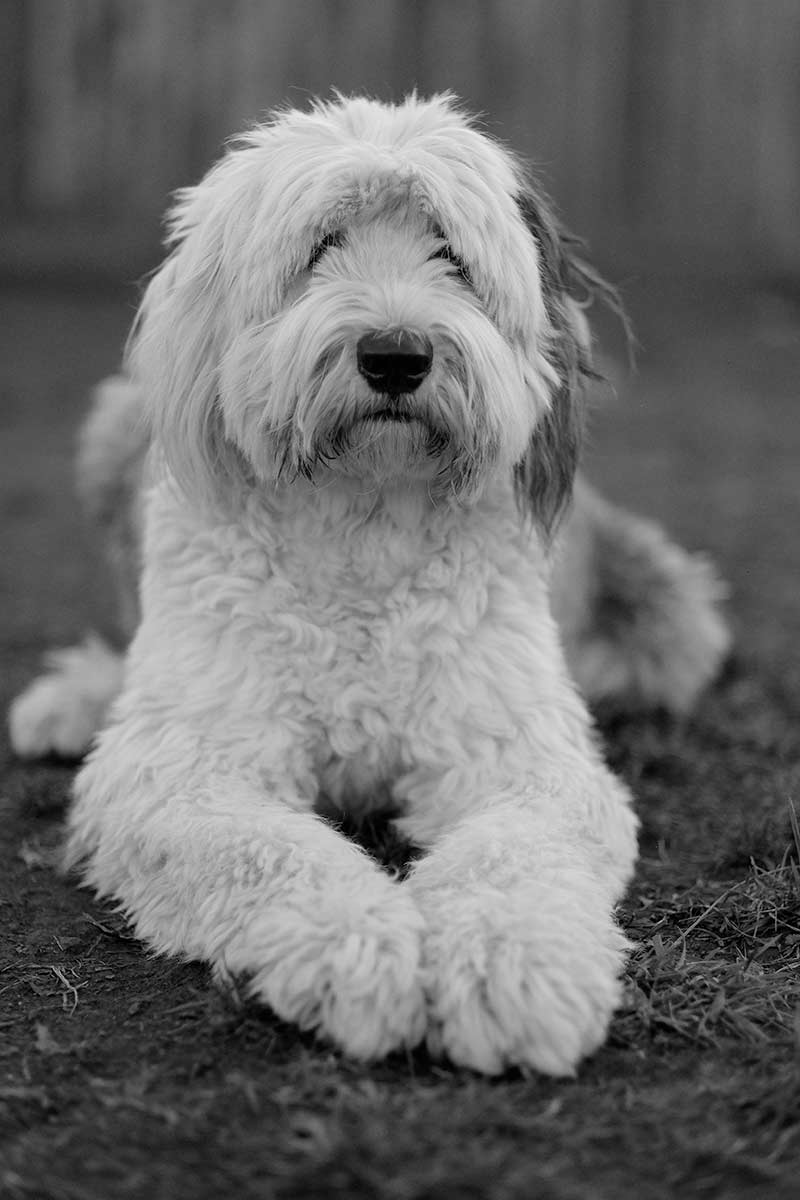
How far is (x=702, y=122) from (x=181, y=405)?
29.5 ft

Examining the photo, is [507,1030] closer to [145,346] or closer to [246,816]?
[246,816]

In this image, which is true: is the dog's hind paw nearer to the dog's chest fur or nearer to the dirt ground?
the dirt ground

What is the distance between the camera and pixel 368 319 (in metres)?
2.94

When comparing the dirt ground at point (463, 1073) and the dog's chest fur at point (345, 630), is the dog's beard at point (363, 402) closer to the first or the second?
the dog's chest fur at point (345, 630)

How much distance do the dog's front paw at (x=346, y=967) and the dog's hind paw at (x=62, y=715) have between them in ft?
5.59

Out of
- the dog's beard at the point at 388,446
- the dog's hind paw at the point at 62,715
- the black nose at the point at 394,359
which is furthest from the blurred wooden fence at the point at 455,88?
the black nose at the point at 394,359

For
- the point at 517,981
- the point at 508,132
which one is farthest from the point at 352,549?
the point at 508,132

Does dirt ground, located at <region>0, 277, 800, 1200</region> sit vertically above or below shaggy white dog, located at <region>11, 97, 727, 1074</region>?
below

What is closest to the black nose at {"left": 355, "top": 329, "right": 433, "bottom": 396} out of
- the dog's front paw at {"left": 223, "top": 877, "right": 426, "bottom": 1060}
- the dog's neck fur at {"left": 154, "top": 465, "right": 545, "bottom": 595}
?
the dog's neck fur at {"left": 154, "top": 465, "right": 545, "bottom": 595}

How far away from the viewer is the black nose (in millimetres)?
2895

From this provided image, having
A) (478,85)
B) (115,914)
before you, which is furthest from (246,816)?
(478,85)

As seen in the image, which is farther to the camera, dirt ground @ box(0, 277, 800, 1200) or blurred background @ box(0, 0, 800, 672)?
blurred background @ box(0, 0, 800, 672)

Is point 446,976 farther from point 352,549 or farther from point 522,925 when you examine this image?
point 352,549

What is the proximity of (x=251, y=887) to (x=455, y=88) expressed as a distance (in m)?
9.14
